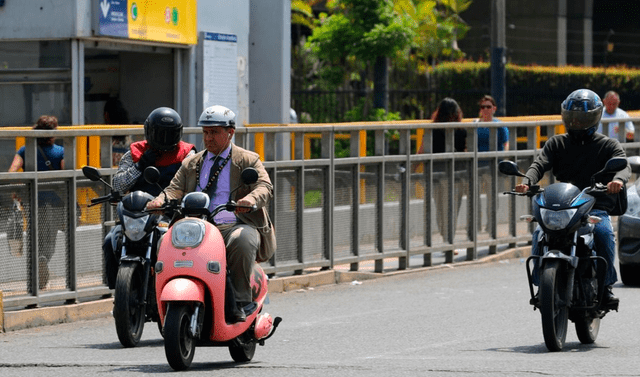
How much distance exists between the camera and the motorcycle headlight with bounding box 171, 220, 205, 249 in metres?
8.05

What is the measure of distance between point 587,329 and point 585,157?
1188mm

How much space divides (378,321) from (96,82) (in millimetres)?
7862

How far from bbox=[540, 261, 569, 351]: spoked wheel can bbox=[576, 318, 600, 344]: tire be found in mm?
298

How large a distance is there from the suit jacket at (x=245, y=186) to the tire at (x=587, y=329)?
222 centimetres

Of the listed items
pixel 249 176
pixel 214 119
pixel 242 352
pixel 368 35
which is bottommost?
pixel 242 352

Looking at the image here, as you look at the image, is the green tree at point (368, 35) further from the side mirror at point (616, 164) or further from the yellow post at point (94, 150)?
the side mirror at point (616, 164)

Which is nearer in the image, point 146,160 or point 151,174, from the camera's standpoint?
point 151,174

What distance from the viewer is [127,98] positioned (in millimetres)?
18719

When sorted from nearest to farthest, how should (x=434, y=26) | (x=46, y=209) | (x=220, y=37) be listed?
1. (x=46, y=209)
2. (x=220, y=37)
3. (x=434, y=26)

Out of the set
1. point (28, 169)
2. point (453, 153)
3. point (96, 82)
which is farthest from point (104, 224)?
point (96, 82)

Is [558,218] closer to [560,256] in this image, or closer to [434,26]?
[560,256]

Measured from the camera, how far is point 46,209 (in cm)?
1127

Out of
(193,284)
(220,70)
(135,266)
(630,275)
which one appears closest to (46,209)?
(135,266)

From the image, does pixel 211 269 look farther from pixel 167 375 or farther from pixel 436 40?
pixel 436 40
